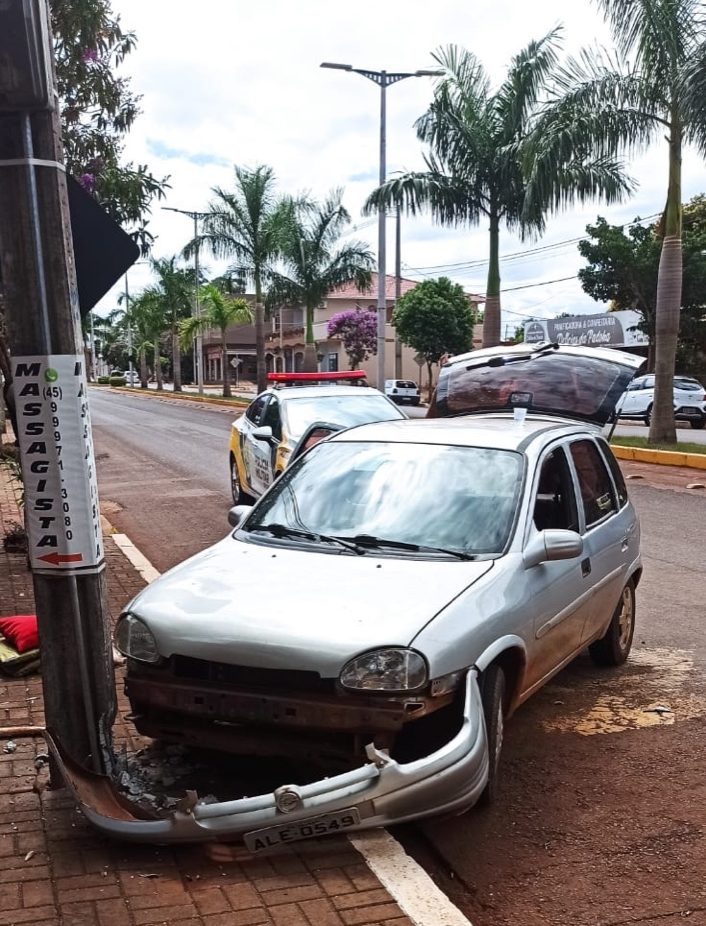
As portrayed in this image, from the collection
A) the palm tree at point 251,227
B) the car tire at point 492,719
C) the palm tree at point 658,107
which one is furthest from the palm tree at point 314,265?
the car tire at point 492,719

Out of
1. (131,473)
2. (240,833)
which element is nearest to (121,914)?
(240,833)

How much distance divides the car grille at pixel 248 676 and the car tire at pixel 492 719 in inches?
29.5

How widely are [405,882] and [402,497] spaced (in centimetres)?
209

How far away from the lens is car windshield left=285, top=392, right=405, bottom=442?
1131 cm

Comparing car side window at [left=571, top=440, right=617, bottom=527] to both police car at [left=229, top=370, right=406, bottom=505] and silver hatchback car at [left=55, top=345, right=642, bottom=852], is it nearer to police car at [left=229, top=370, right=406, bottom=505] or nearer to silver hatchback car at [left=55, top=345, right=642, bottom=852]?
silver hatchback car at [left=55, top=345, right=642, bottom=852]

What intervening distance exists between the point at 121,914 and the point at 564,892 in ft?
5.20

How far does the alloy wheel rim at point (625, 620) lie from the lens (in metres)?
6.13

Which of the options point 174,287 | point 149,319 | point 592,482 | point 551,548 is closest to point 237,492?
point 592,482

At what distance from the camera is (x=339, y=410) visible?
11672mm

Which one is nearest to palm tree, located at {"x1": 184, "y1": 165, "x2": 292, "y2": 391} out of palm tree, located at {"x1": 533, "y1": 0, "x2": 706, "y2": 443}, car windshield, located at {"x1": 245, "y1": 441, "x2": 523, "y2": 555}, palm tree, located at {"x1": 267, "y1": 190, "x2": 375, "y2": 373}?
palm tree, located at {"x1": 267, "y1": 190, "x2": 375, "y2": 373}

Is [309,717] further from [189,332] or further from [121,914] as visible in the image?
[189,332]

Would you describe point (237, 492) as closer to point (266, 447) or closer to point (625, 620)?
point (266, 447)

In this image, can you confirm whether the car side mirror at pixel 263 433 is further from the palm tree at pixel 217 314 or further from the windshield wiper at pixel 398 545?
the palm tree at pixel 217 314

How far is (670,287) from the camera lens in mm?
19203
